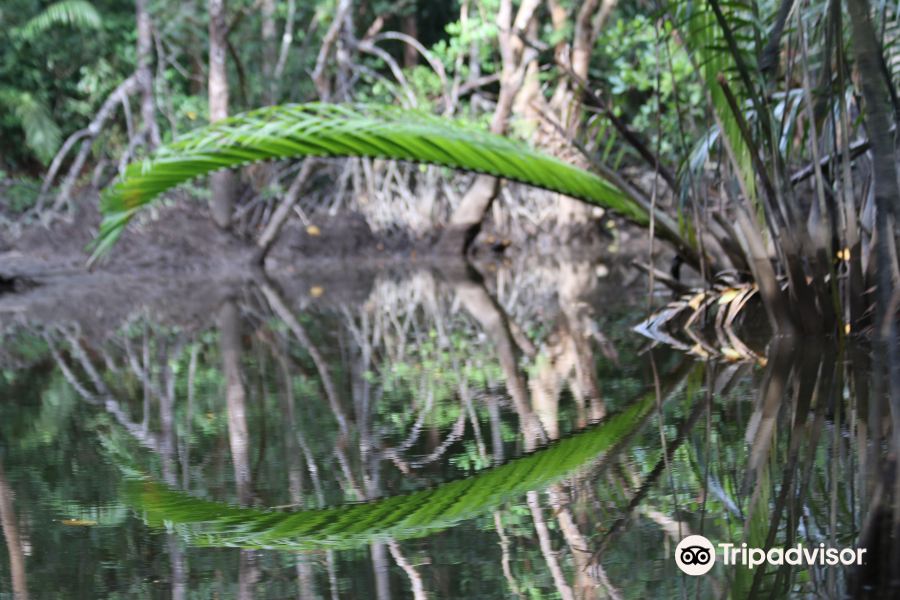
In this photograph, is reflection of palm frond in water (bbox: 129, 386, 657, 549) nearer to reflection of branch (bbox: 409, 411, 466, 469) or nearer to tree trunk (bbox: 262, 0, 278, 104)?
reflection of branch (bbox: 409, 411, 466, 469)

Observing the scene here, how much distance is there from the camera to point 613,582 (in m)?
1.32

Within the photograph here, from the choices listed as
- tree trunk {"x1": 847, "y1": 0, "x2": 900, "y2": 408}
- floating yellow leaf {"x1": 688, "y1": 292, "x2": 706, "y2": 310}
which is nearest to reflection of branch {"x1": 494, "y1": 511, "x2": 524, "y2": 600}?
tree trunk {"x1": 847, "y1": 0, "x2": 900, "y2": 408}

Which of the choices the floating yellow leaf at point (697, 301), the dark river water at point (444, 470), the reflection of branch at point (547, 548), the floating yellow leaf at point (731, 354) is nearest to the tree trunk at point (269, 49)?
the dark river water at point (444, 470)

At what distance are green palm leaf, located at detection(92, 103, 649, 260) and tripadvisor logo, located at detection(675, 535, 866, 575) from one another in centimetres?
284

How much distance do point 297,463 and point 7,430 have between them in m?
0.87

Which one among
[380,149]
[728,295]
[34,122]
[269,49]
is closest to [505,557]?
[728,295]

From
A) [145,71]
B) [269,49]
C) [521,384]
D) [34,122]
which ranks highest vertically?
[34,122]

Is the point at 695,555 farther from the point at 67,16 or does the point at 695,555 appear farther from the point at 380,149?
the point at 67,16

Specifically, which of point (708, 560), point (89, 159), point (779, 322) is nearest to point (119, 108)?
point (89, 159)

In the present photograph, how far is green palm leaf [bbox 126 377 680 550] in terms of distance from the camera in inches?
62.4

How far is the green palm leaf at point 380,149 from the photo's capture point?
4.13m

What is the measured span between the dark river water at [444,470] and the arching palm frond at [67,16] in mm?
10114

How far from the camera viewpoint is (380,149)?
424cm

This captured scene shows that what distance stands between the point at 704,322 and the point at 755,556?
2.74m
